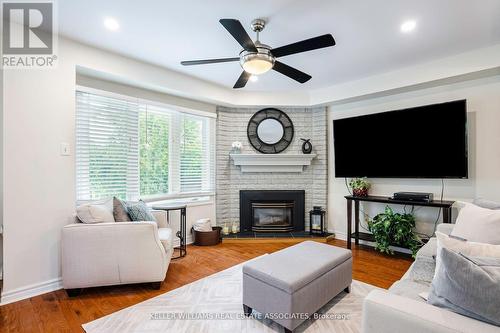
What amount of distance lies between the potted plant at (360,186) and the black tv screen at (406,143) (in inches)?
5.3

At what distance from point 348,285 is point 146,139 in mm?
Result: 3096

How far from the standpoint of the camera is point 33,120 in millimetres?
2414

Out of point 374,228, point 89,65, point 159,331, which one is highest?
point 89,65

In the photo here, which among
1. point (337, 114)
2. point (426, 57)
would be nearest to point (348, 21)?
point (426, 57)

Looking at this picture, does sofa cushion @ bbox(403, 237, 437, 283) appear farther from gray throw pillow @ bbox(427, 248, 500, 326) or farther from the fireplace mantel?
the fireplace mantel

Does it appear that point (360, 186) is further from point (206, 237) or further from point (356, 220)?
point (206, 237)

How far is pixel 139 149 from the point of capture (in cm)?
356

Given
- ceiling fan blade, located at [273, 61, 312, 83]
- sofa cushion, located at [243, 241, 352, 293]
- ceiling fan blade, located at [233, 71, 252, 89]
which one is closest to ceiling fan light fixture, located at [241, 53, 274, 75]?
ceiling fan blade, located at [273, 61, 312, 83]

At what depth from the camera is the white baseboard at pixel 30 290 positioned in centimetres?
226

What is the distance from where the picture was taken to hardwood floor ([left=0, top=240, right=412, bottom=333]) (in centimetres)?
202

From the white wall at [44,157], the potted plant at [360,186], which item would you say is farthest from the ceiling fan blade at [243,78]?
the potted plant at [360,186]

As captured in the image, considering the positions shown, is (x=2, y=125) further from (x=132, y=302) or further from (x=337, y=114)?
(x=337, y=114)

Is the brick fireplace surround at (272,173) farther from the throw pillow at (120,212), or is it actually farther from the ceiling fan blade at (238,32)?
the ceiling fan blade at (238,32)

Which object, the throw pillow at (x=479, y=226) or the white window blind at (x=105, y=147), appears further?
the white window blind at (x=105, y=147)
